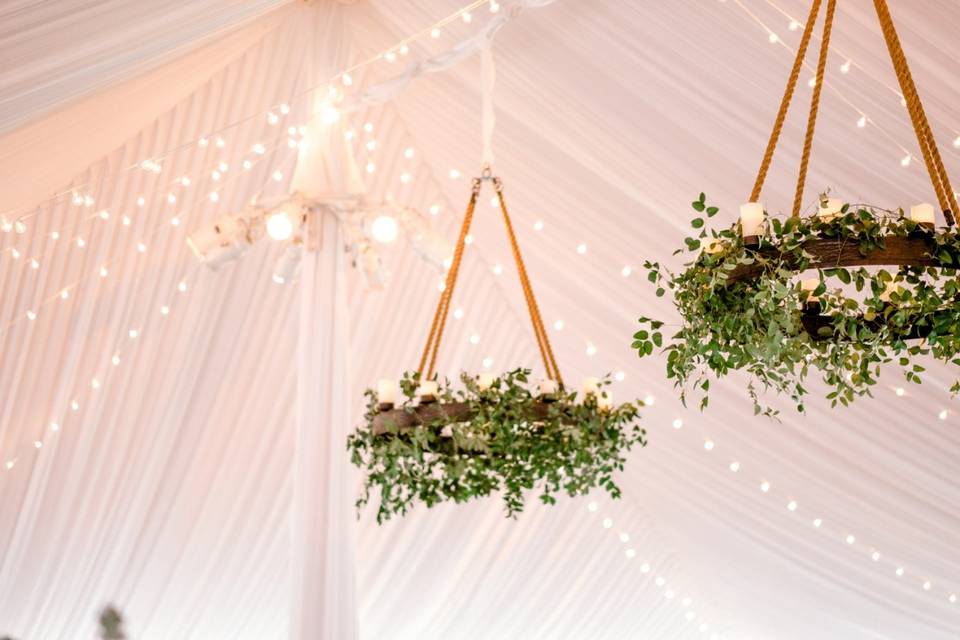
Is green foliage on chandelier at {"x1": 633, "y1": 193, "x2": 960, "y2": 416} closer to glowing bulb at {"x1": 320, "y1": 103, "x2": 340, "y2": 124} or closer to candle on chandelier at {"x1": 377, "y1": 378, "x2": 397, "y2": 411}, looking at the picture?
candle on chandelier at {"x1": 377, "y1": 378, "x2": 397, "y2": 411}

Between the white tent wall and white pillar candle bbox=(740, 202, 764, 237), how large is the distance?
1457 millimetres

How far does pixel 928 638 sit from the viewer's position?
15.8ft

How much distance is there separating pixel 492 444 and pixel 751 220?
137cm

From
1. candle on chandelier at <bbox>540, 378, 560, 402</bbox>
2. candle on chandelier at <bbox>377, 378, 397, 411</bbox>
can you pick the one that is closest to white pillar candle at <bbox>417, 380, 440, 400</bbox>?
candle on chandelier at <bbox>377, 378, 397, 411</bbox>

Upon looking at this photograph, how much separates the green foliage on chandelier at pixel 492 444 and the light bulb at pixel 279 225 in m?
0.63

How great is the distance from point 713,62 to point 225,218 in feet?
5.64

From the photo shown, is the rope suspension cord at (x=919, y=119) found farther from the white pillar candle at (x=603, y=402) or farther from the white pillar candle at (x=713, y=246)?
the white pillar candle at (x=603, y=402)

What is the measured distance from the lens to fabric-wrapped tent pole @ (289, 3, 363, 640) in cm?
308

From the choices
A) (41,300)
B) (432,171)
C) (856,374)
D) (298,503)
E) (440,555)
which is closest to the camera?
(856,374)

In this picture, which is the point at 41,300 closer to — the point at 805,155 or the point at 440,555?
the point at 440,555

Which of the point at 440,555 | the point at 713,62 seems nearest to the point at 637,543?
the point at 440,555

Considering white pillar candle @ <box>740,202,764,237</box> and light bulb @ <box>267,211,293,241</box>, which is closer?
white pillar candle @ <box>740,202,764,237</box>

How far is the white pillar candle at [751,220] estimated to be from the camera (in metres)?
1.71

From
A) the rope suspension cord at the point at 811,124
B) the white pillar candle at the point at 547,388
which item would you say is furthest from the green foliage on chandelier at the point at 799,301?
the white pillar candle at the point at 547,388
